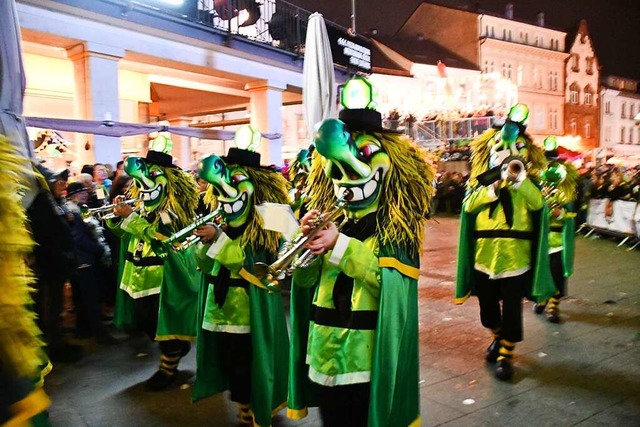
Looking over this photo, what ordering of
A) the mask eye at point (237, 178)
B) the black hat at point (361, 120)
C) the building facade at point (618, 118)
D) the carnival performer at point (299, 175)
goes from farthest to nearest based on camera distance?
the building facade at point (618, 118) → the carnival performer at point (299, 175) → the mask eye at point (237, 178) → the black hat at point (361, 120)

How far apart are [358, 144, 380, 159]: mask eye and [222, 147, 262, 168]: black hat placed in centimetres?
138

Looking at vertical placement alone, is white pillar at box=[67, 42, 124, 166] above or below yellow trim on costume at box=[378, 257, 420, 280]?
above

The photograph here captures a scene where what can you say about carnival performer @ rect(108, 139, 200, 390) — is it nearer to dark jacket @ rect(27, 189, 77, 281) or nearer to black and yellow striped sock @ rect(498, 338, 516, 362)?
dark jacket @ rect(27, 189, 77, 281)

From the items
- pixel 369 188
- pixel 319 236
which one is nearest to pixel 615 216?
pixel 369 188

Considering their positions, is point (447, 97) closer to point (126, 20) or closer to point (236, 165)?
point (126, 20)

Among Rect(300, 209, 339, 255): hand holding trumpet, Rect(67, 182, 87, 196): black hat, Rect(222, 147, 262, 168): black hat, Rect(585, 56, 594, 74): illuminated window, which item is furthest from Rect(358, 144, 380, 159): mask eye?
Rect(585, 56, 594, 74): illuminated window

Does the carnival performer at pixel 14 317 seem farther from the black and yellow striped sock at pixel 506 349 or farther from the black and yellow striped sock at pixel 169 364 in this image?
the black and yellow striped sock at pixel 506 349

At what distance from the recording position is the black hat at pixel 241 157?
12.8ft

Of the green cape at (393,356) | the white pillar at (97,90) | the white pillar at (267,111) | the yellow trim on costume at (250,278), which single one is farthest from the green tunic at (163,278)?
the white pillar at (267,111)

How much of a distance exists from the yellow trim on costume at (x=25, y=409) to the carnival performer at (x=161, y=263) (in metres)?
3.02

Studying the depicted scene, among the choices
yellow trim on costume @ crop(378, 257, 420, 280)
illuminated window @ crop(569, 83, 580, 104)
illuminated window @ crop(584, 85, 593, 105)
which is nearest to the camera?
yellow trim on costume @ crop(378, 257, 420, 280)

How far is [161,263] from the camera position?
4.92m

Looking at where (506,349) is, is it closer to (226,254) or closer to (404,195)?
(404,195)

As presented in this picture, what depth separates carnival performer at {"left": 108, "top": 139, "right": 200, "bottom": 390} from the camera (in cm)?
463
